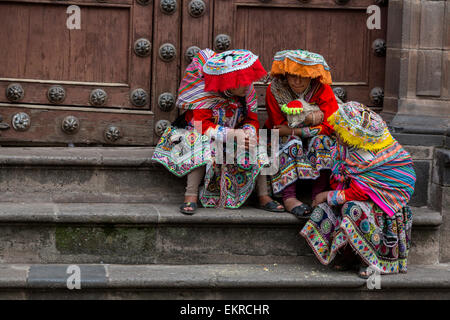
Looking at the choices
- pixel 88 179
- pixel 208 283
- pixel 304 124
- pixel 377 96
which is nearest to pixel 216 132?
pixel 304 124

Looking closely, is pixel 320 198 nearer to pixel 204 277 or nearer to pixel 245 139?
pixel 245 139

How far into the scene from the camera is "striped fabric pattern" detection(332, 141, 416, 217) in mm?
4117

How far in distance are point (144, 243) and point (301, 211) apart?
0.88m

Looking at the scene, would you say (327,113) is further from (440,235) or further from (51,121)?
A: (51,121)

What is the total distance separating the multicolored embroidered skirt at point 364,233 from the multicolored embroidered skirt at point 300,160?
293mm

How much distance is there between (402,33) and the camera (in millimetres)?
4727

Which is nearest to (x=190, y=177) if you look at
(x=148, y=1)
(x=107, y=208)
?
(x=107, y=208)

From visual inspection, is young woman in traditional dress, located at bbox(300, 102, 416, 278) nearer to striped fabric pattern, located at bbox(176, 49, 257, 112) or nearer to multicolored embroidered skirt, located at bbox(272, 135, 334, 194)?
multicolored embroidered skirt, located at bbox(272, 135, 334, 194)

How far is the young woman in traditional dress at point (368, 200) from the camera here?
409 centimetres

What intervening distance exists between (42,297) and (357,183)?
67.3 inches

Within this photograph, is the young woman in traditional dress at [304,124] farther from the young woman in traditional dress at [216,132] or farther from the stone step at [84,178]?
the stone step at [84,178]

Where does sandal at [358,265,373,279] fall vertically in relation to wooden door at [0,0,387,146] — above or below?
below

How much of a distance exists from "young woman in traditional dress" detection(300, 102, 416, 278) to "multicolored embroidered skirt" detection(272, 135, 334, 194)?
279 mm

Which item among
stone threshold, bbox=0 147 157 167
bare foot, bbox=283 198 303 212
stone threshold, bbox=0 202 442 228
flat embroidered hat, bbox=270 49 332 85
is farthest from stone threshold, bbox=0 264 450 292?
flat embroidered hat, bbox=270 49 332 85
